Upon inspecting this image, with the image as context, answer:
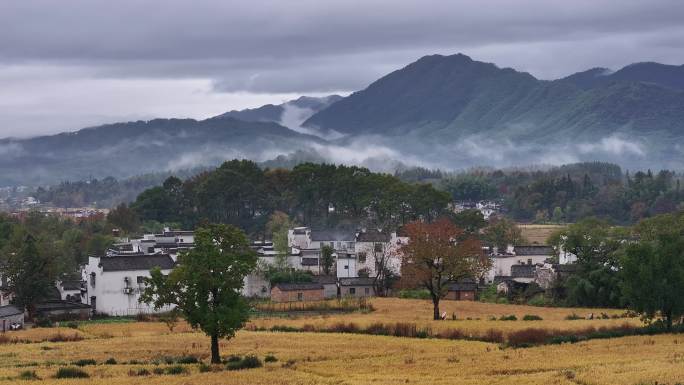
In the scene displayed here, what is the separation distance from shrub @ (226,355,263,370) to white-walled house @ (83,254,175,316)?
34.0 metres

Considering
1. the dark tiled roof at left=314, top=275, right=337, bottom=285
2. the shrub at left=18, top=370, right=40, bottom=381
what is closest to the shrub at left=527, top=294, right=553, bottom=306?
the dark tiled roof at left=314, top=275, right=337, bottom=285

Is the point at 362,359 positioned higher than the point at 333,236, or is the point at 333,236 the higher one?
the point at 333,236

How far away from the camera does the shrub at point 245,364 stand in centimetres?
3966

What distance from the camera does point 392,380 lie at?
3600 cm

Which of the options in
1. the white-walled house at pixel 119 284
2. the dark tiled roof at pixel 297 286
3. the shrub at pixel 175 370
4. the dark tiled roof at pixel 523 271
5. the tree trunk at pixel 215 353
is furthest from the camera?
the dark tiled roof at pixel 523 271

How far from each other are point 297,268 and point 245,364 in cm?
5044

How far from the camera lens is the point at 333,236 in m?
104

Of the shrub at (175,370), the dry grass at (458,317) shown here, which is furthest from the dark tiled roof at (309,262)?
the shrub at (175,370)

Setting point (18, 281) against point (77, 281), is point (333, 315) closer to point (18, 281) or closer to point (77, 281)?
point (18, 281)

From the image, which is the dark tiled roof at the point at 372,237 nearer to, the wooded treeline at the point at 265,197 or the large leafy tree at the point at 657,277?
the wooded treeline at the point at 265,197

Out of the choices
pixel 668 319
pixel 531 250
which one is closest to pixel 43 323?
pixel 668 319

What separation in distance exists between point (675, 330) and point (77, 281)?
5174 centimetres

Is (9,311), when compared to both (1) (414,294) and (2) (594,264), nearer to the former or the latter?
(1) (414,294)

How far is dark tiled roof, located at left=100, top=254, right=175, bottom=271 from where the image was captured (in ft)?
243
